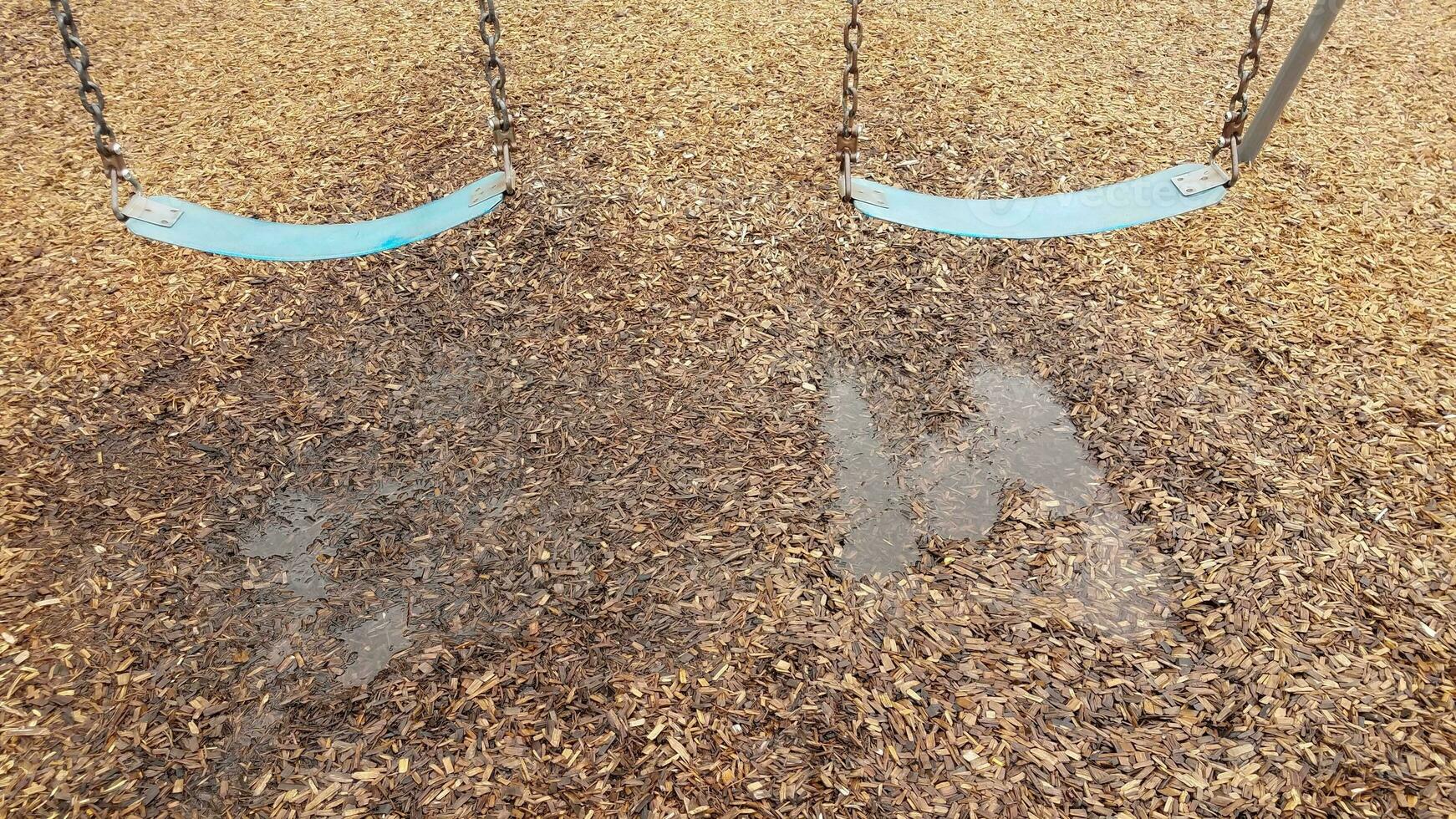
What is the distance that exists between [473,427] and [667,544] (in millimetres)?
926

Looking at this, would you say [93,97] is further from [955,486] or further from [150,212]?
[955,486]

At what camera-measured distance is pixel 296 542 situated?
9.16ft

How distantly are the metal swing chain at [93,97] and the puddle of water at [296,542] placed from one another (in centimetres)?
131

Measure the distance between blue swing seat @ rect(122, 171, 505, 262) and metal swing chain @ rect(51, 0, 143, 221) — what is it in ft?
0.35

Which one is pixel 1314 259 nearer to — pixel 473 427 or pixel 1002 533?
pixel 1002 533

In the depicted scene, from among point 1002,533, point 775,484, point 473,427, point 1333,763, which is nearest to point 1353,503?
point 1333,763

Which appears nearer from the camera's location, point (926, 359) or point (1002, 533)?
point (1002, 533)

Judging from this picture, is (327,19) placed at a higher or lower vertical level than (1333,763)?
higher

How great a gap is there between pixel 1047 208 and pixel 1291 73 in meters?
0.99

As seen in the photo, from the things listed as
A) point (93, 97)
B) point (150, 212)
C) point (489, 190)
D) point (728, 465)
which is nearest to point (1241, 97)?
point (728, 465)

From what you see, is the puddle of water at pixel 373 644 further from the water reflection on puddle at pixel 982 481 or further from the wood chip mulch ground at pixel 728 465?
the water reflection on puddle at pixel 982 481

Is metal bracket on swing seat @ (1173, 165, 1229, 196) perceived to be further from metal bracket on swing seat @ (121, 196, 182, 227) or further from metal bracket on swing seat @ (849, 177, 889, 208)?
metal bracket on swing seat @ (121, 196, 182, 227)

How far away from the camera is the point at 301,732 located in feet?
7.58

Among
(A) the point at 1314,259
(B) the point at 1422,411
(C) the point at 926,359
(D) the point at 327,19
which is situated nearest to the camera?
(B) the point at 1422,411
